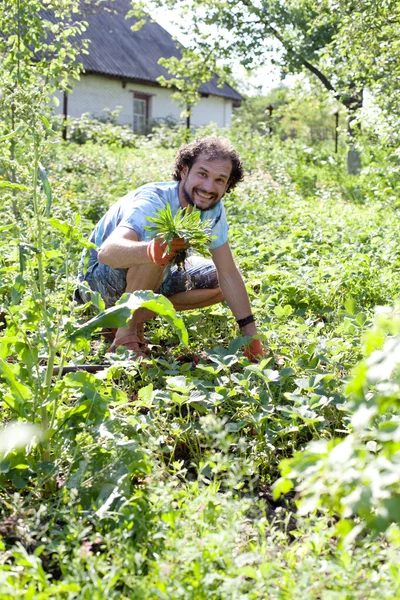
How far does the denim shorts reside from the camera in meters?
3.55

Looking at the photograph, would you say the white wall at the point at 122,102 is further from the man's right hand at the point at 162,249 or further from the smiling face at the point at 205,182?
the man's right hand at the point at 162,249

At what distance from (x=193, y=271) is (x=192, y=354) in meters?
0.60

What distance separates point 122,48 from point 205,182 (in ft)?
70.2

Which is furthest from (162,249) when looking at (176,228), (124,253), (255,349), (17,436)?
(17,436)

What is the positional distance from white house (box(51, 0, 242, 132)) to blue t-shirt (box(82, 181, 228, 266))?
1640 cm

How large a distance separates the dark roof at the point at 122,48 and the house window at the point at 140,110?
1.06 meters

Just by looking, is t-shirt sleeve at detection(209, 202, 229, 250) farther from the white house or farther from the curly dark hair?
the white house

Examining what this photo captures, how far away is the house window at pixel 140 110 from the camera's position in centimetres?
2350

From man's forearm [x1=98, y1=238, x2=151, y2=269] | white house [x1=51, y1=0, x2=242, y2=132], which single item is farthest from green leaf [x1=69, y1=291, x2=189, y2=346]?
white house [x1=51, y1=0, x2=242, y2=132]

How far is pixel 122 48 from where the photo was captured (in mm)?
23094

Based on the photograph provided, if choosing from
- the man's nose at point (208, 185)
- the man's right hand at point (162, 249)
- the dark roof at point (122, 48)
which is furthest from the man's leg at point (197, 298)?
the dark roof at point (122, 48)

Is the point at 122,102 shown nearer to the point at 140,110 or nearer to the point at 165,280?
the point at 140,110

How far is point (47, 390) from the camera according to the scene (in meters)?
2.05

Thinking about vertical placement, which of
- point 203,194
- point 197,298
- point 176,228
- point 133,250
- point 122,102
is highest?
point 122,102
